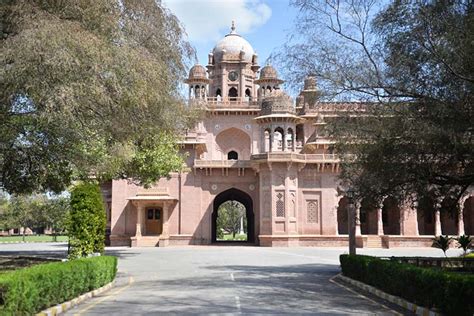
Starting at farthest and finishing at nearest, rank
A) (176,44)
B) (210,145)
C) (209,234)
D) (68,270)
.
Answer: (210,145)
(209,234)
(176,44)
(68,270)

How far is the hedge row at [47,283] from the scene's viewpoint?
27.1 ft

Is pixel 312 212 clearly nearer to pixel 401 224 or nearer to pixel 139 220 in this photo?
pixel 401 224

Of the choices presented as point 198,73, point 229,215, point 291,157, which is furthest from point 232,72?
point 229,215

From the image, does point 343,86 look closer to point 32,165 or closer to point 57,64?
point 57,64

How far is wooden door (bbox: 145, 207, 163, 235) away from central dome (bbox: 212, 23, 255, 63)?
16846 mm

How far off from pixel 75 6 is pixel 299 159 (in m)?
29.7

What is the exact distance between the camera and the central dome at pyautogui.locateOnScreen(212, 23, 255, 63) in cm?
5172

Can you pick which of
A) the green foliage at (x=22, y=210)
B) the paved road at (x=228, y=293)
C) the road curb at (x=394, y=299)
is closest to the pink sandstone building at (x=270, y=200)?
the paved road at (x=228, y=293)

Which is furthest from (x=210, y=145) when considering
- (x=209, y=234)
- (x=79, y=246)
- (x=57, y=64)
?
(x=57, y=64)

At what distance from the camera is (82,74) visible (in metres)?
9.93

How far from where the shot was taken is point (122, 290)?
14.3 meters

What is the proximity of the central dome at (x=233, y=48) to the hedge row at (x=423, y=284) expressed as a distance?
38527 mm

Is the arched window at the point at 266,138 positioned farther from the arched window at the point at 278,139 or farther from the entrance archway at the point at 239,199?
the entrance archway at the point at 239,199

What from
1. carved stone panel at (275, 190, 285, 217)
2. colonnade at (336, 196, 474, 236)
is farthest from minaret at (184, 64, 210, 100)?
colonnade at (336, 196, 474, 236)
